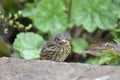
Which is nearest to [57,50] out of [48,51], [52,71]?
[48,51]

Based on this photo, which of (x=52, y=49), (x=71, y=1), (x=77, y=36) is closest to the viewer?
(x=52, y=49)

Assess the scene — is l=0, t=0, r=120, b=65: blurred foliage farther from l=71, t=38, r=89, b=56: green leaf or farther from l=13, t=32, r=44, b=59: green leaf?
l=13, t=32, r=44, b=59: green leaf

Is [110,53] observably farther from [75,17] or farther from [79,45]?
[79,45]

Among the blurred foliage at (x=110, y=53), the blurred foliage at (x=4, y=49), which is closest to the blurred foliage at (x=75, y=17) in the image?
the blurred foliage at (x=4, y=49)

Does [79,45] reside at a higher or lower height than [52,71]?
lower

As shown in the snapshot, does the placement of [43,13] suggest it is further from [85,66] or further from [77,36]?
[85,66]

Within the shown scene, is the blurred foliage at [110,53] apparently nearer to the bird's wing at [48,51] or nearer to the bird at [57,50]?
the bird at [57,50]

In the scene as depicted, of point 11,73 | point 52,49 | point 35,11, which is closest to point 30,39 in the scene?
point 52,49
